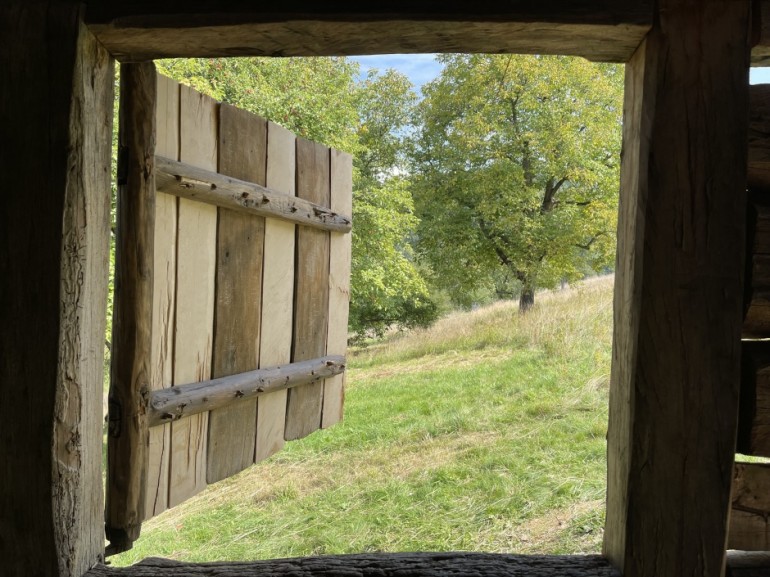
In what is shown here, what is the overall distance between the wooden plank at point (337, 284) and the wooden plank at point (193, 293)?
0.97 metres

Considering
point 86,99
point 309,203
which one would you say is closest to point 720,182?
point 86,99

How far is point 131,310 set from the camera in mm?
1825

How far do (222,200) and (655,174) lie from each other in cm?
150

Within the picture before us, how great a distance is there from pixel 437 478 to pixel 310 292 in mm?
2238

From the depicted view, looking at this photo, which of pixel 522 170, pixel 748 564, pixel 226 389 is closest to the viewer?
pixel 748 564

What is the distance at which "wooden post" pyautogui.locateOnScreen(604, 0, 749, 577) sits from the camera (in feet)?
4.31

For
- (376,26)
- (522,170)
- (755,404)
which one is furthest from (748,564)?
(522,170)

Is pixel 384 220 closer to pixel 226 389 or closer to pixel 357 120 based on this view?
pixel 357 120

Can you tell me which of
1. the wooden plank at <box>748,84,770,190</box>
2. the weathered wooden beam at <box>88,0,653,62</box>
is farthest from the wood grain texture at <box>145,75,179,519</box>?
the wooden plank at <box>748,84,770,190</box>

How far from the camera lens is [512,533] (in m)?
3.65

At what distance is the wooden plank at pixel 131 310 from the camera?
5.96 feet

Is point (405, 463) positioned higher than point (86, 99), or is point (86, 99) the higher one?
point (86, 99)

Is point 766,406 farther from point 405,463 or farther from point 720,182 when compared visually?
point 405,463

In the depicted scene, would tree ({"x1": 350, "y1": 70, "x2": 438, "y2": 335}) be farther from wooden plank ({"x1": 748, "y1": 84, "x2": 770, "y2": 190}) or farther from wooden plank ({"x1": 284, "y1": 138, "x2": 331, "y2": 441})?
wooden plank ({"x1": 748, "y1": 84, "x2": 770, "y2": 190})
